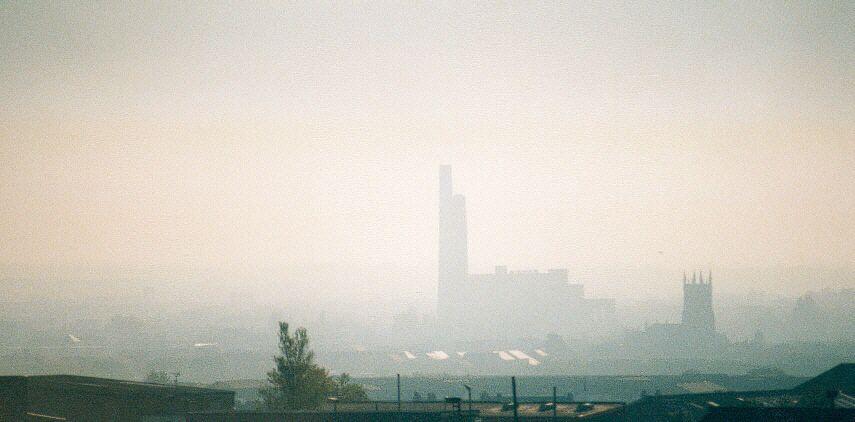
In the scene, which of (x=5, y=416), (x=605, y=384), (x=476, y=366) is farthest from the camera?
(x=476, y=366)

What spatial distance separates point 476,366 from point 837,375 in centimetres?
14223

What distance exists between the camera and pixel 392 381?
12281 cm

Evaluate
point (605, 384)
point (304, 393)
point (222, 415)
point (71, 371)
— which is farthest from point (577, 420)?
point (71, 371)

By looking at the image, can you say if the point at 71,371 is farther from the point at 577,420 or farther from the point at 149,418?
the point at 577,420

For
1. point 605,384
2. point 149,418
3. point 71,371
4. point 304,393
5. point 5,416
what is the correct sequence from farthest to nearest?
1. point 71,371
2. point 605,384
3. point 304,393
4. point 149,418
5. point 5,416

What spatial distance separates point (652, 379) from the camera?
11588 cm

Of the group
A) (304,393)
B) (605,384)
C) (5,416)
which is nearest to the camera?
(5,416)

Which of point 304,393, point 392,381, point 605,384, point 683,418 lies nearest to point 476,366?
point 392,381

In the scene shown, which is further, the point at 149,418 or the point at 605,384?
the point at 605,384

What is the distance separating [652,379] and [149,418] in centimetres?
8398

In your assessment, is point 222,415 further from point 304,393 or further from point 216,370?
point 216,370

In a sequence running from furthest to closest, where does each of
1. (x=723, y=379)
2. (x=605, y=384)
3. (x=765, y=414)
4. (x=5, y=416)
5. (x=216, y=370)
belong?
1. (x=216, y=370)
2. (x=723, y=379)
3. (x=605, y=384)
4. (x=5, y=416)
5. (x=765, y=414)

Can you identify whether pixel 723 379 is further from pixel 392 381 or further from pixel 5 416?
pixel 5 416

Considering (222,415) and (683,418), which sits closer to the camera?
(222,415)
